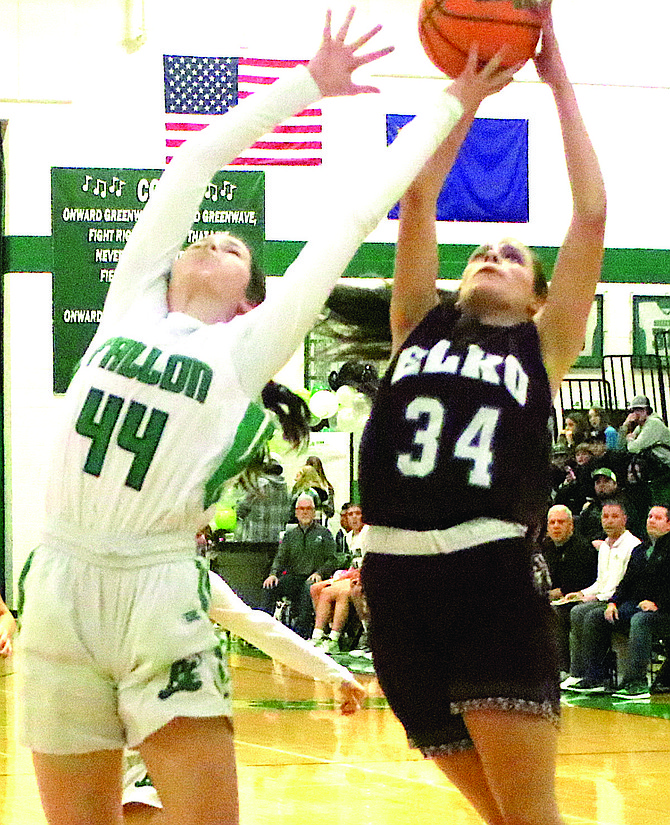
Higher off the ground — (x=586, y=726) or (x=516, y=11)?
(x=516, y=11)

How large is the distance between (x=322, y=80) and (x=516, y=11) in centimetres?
63

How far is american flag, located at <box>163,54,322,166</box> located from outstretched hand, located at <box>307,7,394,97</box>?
9895 millimetres

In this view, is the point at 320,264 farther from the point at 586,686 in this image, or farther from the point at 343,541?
the point at 343,541

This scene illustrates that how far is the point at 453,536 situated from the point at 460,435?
22 cm

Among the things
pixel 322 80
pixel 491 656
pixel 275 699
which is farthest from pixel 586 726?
pixel 322 80

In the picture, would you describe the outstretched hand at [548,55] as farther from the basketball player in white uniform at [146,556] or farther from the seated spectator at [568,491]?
the seated spectator at [568,491]

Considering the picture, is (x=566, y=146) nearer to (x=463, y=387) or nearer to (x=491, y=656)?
(x=463, y=387)

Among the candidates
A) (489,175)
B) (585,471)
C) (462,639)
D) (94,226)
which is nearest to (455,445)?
(462,639)

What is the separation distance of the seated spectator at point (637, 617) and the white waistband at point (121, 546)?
726cm

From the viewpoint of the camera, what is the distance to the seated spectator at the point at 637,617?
9539mm

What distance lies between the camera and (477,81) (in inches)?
130

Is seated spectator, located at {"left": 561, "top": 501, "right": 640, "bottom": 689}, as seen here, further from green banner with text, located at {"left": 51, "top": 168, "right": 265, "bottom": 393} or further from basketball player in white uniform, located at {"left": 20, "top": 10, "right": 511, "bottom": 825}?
basketball player in white uniform, located at {"left": 20, "top": 10, "right": 511, "bottom": 825}

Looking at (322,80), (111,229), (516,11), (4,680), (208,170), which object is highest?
(111,229)

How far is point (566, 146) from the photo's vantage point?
11.1 ft
